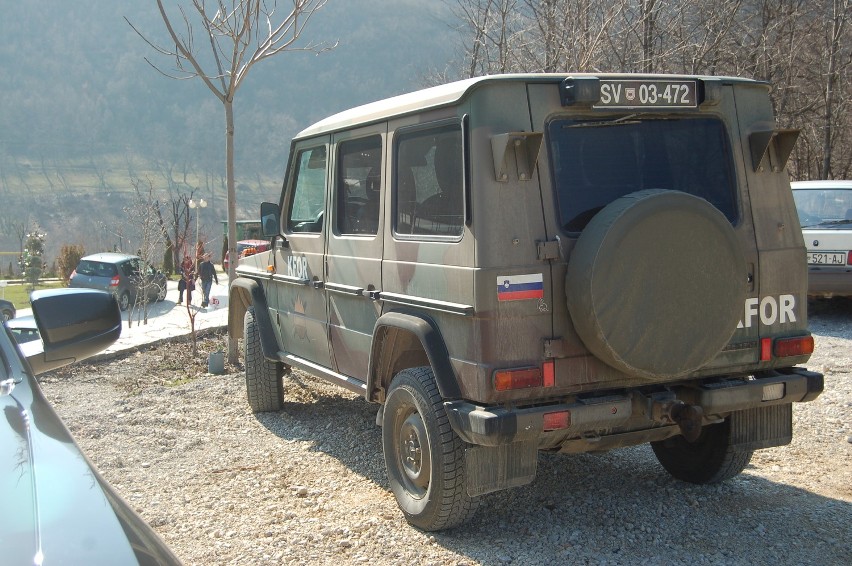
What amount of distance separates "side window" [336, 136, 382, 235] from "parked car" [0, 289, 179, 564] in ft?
9.17

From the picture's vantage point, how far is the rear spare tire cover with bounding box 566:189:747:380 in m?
3.97

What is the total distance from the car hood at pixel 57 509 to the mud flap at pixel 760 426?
12.1ft

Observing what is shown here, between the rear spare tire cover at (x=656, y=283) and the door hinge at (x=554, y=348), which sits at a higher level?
the rear spare tire cover at (x=656, y=283)

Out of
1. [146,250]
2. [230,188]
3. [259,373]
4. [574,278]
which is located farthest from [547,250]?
[146,250]

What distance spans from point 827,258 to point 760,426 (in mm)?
6440

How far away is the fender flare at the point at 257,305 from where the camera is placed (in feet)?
22.8

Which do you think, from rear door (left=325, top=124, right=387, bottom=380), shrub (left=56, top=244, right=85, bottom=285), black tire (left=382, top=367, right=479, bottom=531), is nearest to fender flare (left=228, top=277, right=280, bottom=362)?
rear door (left=325, top=124, right=387, bottom=380)

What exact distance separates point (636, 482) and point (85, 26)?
169926mm

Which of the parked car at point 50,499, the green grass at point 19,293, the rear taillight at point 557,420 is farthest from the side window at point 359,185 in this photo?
the green grass at point 19,293

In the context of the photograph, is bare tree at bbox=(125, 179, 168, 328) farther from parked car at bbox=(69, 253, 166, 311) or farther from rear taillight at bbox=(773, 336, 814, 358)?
rear taillight at bbox=(773, 336, 814, 358)

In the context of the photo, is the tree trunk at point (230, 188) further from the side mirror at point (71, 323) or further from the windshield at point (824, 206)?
the side mirror at point (71, 323)

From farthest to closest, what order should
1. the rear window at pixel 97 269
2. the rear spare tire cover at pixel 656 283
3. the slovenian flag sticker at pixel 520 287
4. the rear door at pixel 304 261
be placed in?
the rear window at pixel 97 269 < the rear door at pixel 304 261 < the slovenian flag sticker at pixel 520 287 < the rear spare tire cover at pixel 656 283

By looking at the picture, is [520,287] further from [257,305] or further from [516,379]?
[257,305]

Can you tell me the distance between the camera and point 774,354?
15.1 ft
